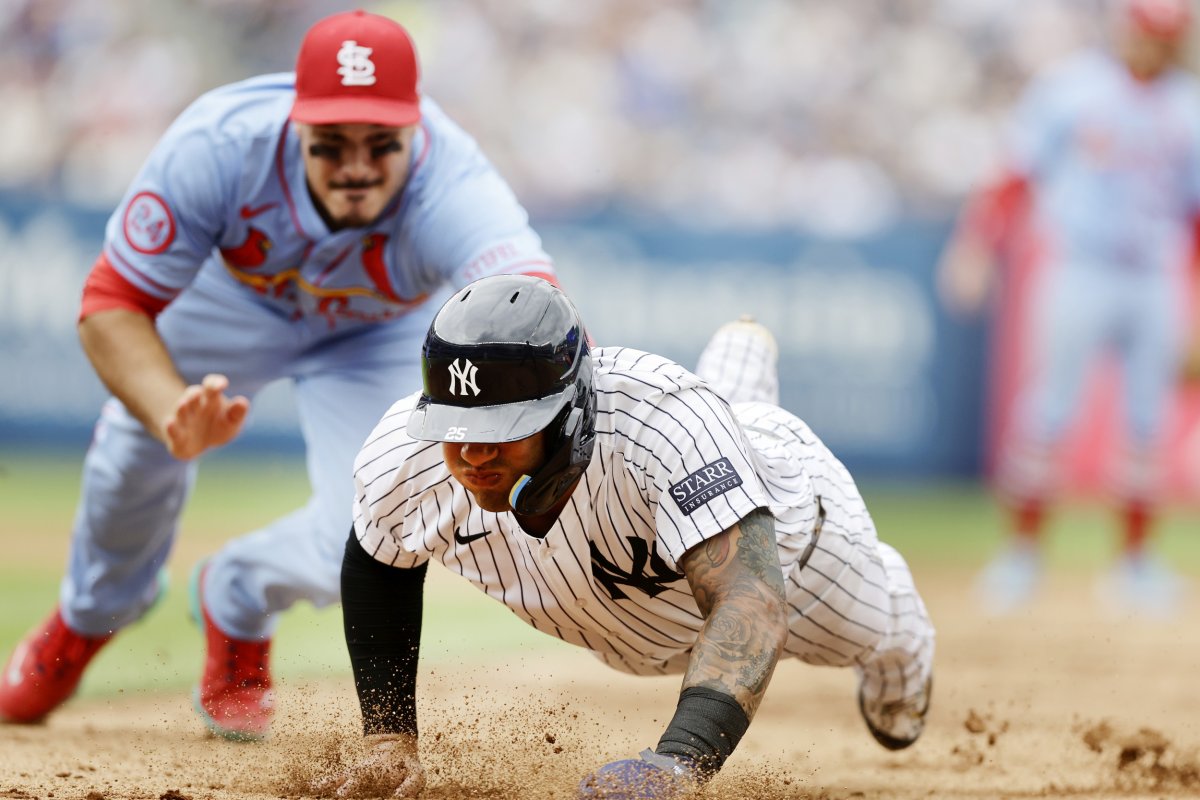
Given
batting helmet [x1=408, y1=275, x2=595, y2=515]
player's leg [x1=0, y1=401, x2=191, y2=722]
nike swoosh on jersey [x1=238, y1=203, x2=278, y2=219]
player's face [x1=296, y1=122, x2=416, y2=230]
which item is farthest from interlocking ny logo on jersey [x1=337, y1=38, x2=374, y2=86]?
batting helmet [x1=408, y1=275, x2=595, y2=515]

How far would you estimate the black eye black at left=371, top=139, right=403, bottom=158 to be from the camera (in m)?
5.03

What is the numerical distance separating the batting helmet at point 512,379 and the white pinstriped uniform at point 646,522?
18cm

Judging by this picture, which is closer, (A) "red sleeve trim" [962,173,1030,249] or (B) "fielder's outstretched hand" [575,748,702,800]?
(B) "fielder's outstretched hand" [575,748,702,800]

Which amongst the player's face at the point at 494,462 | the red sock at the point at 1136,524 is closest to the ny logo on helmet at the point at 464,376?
the player's face at the point at 494,462

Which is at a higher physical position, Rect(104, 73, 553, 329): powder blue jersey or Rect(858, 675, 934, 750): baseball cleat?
Rect(104, 73, 553, 329): powder blue jersey

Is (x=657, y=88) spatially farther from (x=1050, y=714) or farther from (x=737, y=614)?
(x=737, y=614)

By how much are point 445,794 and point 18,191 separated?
10.9 m

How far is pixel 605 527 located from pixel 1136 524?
281 inches

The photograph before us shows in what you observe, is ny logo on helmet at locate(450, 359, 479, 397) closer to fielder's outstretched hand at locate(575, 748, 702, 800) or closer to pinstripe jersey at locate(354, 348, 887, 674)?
pinstripe jersey at locate(354, 348, 887, 674)

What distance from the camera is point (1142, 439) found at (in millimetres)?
10000

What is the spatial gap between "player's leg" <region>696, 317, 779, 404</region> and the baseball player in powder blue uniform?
0.61 m

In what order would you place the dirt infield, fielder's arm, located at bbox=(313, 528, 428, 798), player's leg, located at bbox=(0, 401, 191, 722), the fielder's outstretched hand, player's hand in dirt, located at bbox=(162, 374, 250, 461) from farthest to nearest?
1. player's leg, located at bbox=(0, 401, 191, 722)
2. player's hand in dirt, located at bbox=(162, 374, 250, 461)
3. the dirt infield
4. fielder's arm, located at bbox=(313, 528, 428, 798)
5. the fielder's outstretched hand

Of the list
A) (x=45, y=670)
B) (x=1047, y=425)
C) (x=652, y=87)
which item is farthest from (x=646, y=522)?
(x=652, y=87)

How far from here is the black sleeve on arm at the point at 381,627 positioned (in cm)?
394
